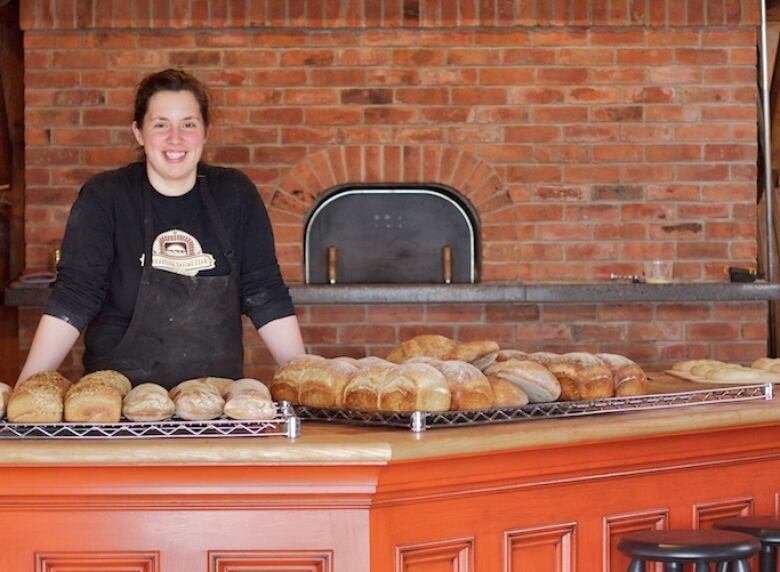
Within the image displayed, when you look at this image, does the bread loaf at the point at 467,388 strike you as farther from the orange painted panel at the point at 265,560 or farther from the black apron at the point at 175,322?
the black apron at the point at 175,322

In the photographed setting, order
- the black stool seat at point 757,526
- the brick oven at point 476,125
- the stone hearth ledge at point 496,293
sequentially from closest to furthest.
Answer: the black stool seat at point 757,526 → the stone hearth ledge at point 496,293 → the brick oven at point 476,125

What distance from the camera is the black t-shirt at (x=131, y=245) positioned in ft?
11.4

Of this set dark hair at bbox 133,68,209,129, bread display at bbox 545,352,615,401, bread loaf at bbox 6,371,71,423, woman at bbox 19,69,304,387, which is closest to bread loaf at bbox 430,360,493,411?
bread display at bbox 545,352,615,401

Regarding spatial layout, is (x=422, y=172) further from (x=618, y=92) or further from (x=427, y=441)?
(x=427, y=441)

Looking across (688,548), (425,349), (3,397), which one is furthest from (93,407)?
(688,548)

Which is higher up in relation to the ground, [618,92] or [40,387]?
[618,92]

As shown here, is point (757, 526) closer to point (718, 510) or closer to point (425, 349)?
point (718, 510)

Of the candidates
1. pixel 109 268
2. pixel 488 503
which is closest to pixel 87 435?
pixel 488 503

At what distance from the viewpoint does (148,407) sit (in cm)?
249

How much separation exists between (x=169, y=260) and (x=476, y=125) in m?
2.42

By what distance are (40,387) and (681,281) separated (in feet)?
12.3

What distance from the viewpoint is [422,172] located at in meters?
5.63

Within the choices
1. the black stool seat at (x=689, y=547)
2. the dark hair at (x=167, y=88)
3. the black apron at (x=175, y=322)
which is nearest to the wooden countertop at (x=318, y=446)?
the black stool seat at (x=689, y=547)

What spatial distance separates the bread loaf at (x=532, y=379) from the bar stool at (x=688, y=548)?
0.34 metres
